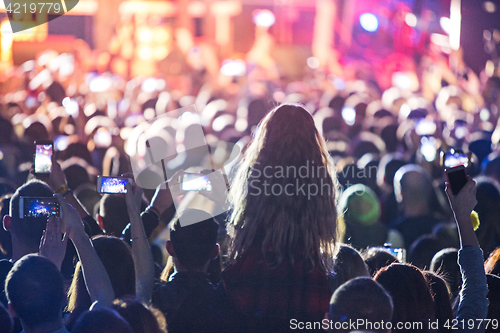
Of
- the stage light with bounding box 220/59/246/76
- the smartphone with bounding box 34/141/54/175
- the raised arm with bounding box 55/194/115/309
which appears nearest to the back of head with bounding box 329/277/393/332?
the raised arm with bounding box 55/194/115/309

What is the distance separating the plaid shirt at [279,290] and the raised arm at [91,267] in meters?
0.48

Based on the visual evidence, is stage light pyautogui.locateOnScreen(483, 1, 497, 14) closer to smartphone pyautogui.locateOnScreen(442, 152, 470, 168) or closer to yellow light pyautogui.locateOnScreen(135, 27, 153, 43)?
smartphone pyautogui.locateOnScreen(442, 152, 470, 168)

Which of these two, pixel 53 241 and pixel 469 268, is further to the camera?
pixel 53 241

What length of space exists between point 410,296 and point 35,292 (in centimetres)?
131

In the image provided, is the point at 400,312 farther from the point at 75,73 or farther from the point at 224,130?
the point at 75,73

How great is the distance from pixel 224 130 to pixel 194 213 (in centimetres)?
464

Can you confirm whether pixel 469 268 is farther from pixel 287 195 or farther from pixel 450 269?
pixel 287 195

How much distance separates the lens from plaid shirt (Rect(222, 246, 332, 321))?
2.03 meters

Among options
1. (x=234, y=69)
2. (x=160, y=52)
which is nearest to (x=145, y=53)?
(x=160, y=52)

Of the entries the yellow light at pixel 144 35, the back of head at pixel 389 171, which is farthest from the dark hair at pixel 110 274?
the yellow light at pixel 144 35

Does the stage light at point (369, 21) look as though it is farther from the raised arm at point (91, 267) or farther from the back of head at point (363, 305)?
the back of head at point (363, 305)

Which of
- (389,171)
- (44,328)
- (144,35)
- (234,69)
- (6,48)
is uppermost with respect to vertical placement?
(144,35)

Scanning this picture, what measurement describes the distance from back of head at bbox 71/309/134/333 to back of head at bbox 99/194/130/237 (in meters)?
1.44

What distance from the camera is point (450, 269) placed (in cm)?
262
